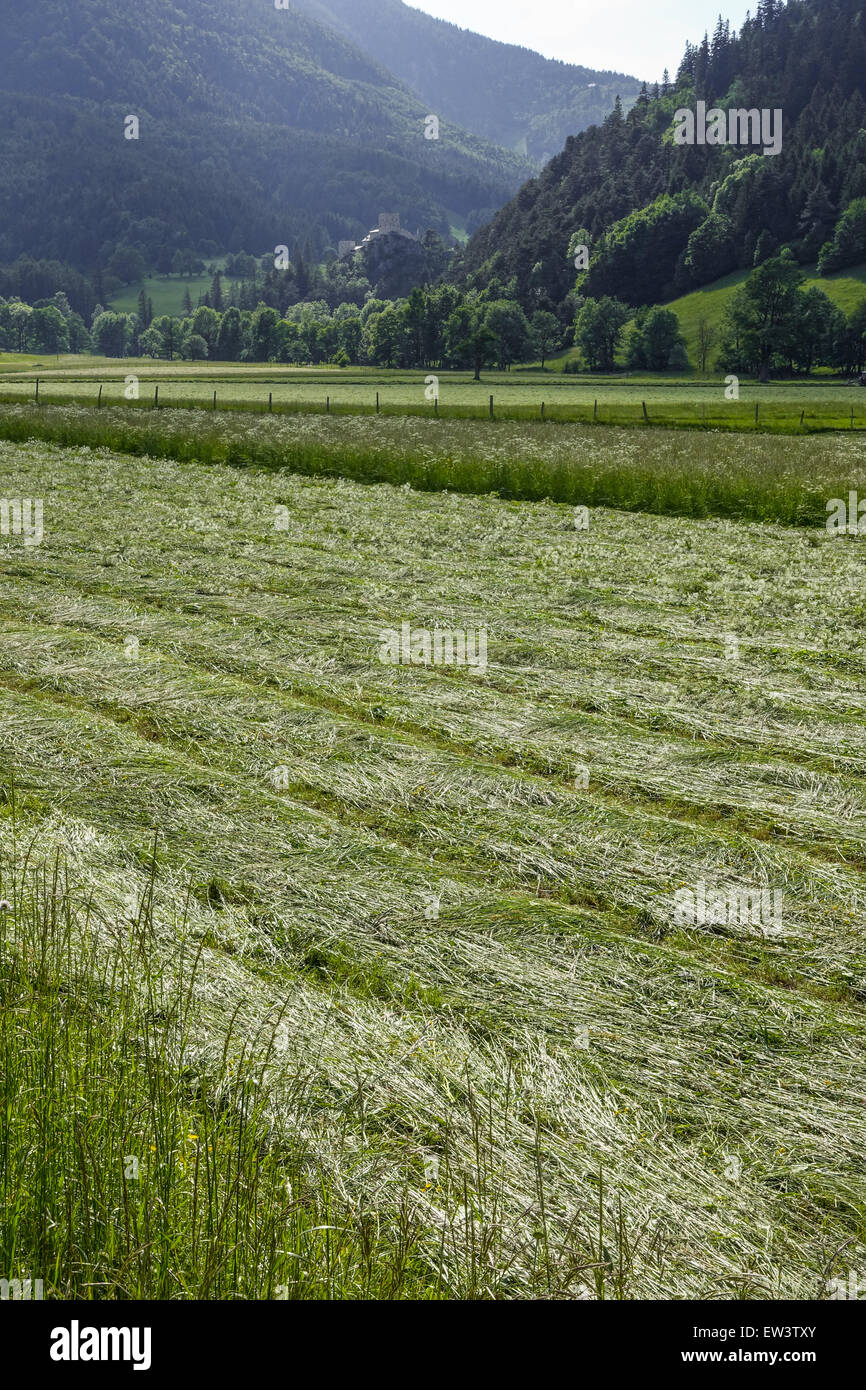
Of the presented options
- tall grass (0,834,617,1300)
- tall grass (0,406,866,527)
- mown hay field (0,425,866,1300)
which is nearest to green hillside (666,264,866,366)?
tall grass (0,406,866,527)

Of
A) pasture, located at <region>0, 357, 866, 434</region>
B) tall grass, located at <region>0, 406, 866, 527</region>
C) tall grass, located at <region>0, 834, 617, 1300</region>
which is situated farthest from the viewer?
pasture, located at <region>0, 357, 866, 434</region>

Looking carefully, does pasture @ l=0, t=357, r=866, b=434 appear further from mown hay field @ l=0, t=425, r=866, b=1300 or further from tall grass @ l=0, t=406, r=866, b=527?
mown hay field @ l=0, t=425, r=866, b=1300

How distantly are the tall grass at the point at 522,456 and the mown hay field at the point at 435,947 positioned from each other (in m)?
13.8

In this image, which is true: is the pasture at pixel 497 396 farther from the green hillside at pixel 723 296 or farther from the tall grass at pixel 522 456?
the green hillside at pixel 723 296

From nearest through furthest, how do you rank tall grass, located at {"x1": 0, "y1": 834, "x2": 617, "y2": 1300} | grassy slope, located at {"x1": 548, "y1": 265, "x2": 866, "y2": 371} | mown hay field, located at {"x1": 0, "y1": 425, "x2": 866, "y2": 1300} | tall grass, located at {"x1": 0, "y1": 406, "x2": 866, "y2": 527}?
tall grass, located at {"x1": 0, "y1": 834, "x2": 617, "y2": 1300} < mown hay field, located at {"x1": 0, "y1": 425, "x2": 866, "y2": 1300} < tall grass, located at {"x1": 0, "y1": 406, "x2": 866, "y2": 527} < grassy slope, located at {"x1": 548, "y1": 265, "x2": 866, "y2": 371}

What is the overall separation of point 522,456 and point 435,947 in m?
31.9

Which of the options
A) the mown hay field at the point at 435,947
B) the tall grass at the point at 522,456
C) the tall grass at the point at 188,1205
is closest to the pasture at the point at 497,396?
the tall grass at the point at 522,456

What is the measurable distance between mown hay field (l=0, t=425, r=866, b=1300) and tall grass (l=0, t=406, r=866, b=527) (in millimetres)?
13809

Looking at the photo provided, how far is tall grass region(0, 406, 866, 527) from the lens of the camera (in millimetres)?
28766

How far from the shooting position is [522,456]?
36469 millimetres

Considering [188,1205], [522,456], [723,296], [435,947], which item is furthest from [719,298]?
[188,1205]

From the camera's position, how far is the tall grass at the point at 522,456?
94.4 feet
